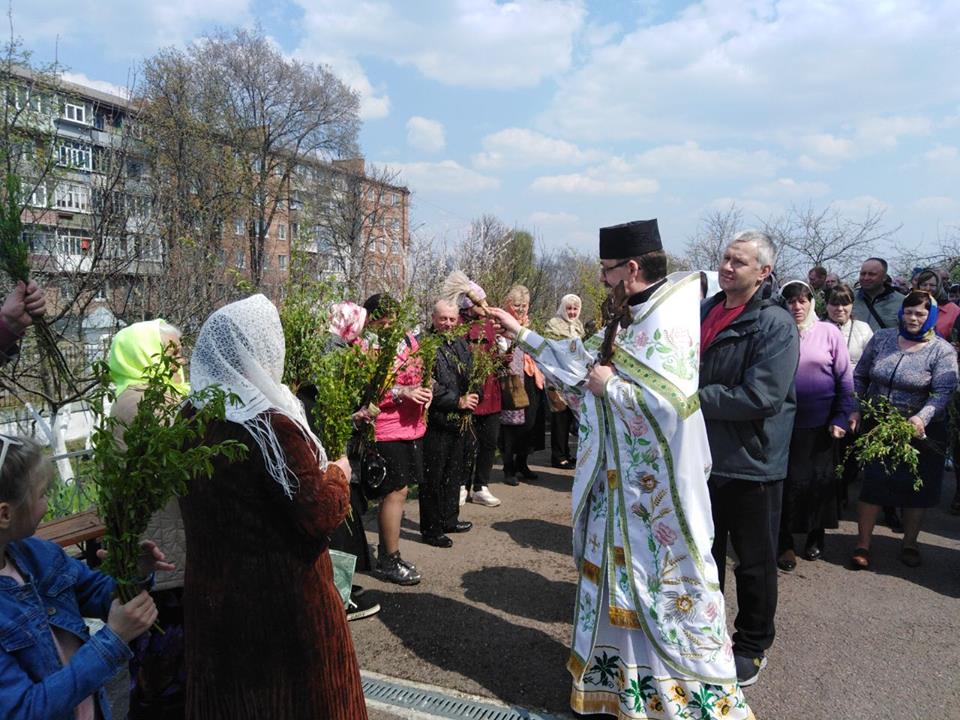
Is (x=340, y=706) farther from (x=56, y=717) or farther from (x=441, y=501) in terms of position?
(x=441, y=501)

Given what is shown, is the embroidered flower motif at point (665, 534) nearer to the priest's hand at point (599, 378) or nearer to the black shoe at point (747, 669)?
the priest's hand at point (599, 378)

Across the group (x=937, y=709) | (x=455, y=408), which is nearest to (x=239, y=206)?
(x=455, y=408)

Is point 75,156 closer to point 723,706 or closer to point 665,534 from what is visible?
point 665,534

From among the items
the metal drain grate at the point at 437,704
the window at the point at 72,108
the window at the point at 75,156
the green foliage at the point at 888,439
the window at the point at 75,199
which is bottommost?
the metal drain grate at the point at 437,704

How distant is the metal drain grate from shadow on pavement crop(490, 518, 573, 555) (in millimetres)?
2075

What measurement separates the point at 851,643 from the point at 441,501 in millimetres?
2837

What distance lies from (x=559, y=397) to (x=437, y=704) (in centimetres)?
374

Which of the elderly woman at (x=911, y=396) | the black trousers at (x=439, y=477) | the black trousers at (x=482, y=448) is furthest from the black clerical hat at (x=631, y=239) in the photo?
the black trousers at (x=482, y=448)

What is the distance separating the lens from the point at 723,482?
3.24 m

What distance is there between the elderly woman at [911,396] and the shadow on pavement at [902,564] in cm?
11

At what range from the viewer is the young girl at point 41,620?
60.1 inches

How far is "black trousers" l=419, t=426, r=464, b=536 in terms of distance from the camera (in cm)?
517

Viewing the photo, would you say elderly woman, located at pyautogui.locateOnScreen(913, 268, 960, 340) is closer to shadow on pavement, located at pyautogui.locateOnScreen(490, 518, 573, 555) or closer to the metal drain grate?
shadow on pavement, located at pyautogui.locateOnScreen(490, 518, 573, 555)

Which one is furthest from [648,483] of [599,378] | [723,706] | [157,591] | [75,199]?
[75,199]
